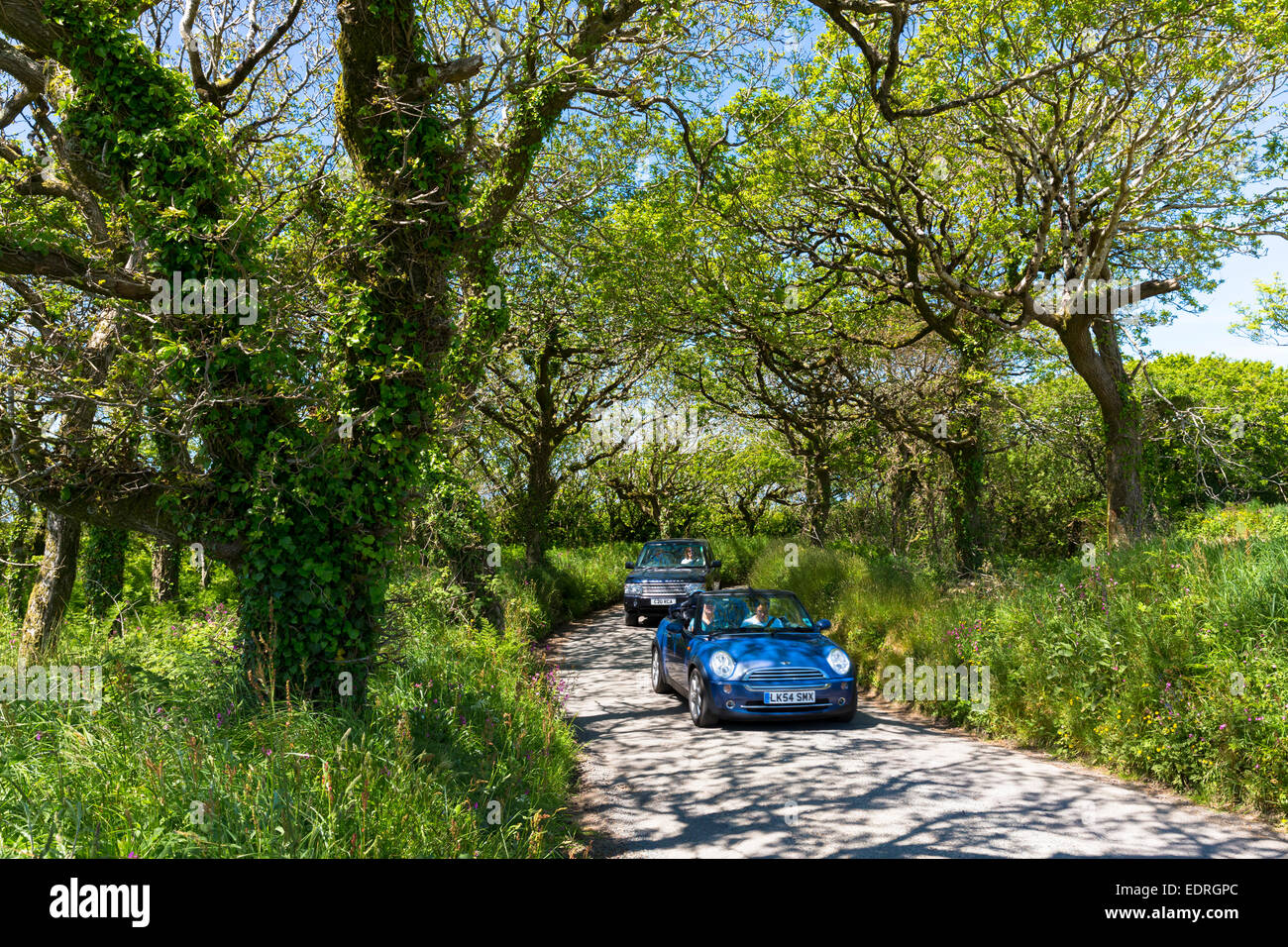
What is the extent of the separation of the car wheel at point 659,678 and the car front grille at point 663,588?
7332 millimetres

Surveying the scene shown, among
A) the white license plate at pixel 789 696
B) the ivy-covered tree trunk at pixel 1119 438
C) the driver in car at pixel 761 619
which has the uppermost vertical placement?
the ivy-covered tree trunk at pixel 1119 438

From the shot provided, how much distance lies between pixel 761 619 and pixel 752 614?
0.52 ft

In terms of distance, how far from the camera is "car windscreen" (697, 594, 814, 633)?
35.6 ft

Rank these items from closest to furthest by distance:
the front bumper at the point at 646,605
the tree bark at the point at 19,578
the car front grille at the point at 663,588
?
the tree bark at the point at 19,578
the car front grille at the point at 663,588
the front bumper at the point at 646,605

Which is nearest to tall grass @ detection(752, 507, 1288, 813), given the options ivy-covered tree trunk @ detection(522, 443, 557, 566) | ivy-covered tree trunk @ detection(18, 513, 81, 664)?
ivy-covered tree trunk @ detection(522, 443, 557, 566)

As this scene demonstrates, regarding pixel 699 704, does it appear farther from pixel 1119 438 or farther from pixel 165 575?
pixel 165 575

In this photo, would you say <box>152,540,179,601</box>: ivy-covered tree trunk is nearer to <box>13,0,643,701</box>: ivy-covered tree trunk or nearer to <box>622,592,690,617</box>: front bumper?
<box>13,0,643,701</box>: ivy-covered tree trunk

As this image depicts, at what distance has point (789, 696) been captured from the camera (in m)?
9.48

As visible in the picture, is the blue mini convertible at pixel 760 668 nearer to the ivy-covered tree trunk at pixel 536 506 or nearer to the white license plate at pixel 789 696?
the white license plate at pixel 789 696

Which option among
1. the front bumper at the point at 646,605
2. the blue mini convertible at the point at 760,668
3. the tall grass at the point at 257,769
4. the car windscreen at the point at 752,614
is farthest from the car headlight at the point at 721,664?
the front bumper at the point at 646,605

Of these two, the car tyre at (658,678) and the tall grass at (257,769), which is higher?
the tall grass at (257,769)

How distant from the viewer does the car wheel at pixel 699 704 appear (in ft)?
31.5

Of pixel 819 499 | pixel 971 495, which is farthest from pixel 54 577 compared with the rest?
pixel 819 499

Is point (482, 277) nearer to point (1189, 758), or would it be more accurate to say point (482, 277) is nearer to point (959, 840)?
point (959, 840)
